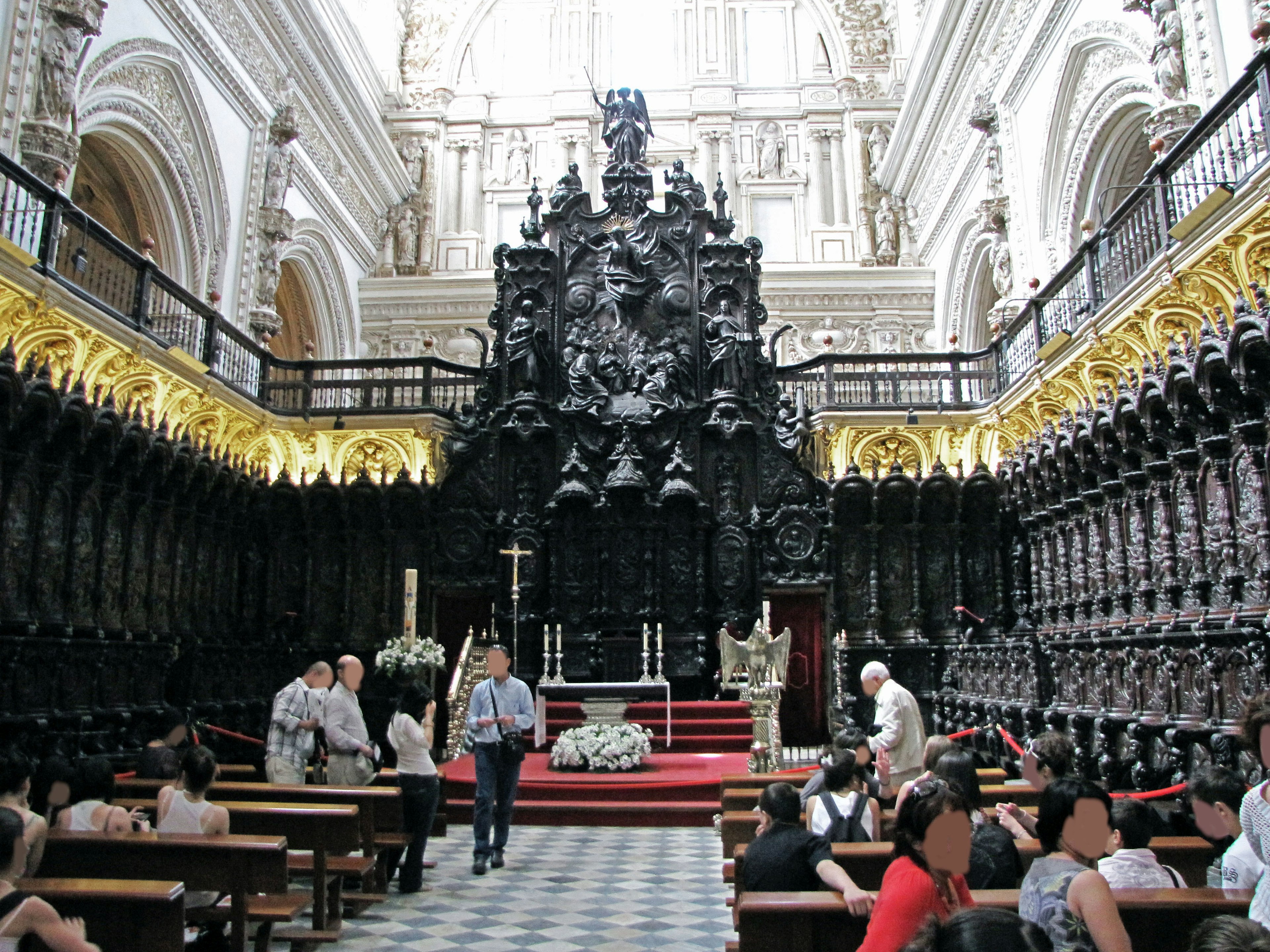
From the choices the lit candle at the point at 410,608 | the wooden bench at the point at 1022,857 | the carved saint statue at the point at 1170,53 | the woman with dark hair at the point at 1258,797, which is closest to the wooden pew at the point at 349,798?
the wooden bench at the point at 1022,857

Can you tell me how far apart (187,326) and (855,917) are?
13374 millimetres

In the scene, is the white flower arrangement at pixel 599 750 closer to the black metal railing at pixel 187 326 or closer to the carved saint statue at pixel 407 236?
the black metal railing at pixel 187 326

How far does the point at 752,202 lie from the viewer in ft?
86.2

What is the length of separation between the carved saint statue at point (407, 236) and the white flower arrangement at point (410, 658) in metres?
14.6

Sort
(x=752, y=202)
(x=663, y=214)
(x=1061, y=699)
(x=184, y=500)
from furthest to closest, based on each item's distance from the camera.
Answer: (x=752, y=202) → (x=663, y=214) → (x=184, y=500) → (x=1061, y=699)

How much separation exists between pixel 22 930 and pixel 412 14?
2859 cm

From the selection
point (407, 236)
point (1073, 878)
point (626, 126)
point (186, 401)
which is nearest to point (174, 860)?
point (1073, 878)

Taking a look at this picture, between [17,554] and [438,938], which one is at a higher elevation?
[17,554]

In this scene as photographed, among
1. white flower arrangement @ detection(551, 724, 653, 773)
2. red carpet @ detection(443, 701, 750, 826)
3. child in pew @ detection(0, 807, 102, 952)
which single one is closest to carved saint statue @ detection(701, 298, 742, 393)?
red carpet @ detection(443, 701, 750, 826)

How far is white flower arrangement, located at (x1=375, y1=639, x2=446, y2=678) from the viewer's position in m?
13.2

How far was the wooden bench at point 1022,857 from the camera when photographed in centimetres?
453

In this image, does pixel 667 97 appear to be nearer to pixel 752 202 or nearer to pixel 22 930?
pixel 752 202

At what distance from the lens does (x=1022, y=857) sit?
4734 millimetres

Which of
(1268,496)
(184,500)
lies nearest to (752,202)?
(184,500)
